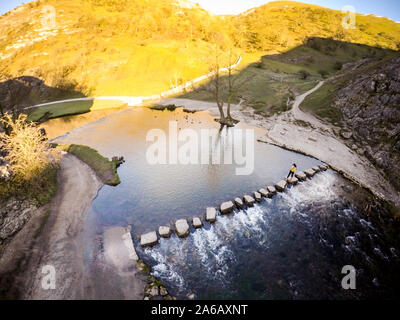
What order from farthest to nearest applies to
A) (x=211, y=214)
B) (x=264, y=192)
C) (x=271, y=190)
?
(x=271, y=190) → (x=264, y=192) → (x=211, y=214)

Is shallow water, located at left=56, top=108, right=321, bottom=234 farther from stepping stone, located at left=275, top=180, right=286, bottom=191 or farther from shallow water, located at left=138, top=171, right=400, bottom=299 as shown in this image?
shallow water, located at left=138, top=171, right=400, bottom=299

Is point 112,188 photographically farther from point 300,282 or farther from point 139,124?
point 139,124

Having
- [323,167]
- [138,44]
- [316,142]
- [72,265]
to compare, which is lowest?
[316,142]

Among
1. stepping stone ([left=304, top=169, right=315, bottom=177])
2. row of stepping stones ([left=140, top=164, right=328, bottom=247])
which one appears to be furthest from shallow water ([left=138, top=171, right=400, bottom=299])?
stepping stone ([left=304, top=169, right=315, bottom=177])

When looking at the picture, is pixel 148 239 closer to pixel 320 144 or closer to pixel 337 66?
pixel 320 144

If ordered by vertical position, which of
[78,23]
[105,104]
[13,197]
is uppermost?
[78,23]

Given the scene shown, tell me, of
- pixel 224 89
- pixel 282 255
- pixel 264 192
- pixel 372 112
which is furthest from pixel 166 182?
pixel 224 89

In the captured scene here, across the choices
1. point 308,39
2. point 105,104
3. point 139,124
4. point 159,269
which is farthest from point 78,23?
point 159,269

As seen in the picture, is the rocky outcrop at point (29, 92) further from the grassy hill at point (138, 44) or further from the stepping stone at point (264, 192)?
the stepping stone at point (264, 192)
